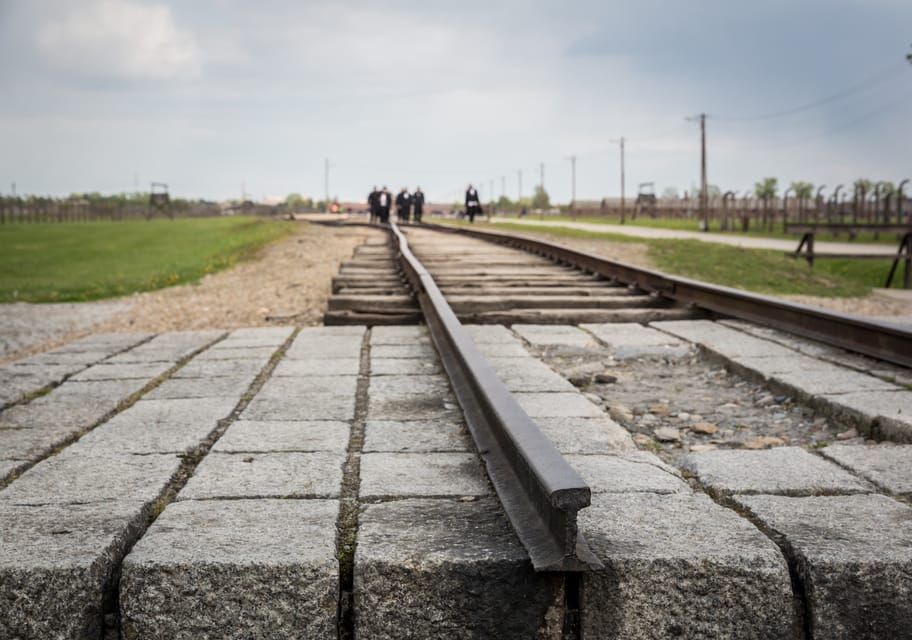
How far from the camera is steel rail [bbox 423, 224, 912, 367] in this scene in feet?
13.2

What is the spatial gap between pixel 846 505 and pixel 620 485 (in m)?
0.55

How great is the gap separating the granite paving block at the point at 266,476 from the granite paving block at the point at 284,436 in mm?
74

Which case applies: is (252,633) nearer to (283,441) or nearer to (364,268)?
(283,441)

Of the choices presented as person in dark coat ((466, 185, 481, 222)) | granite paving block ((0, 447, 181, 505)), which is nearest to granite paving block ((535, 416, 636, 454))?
granite paving block ((0, 447, 181, 505))

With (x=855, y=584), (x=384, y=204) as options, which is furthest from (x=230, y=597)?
(x=384, y=204)

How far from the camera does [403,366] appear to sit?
406 centimetres

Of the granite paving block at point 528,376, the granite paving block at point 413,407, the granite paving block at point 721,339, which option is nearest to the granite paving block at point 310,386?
the granite paving block at point 413,407

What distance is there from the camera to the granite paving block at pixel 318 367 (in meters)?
3.89

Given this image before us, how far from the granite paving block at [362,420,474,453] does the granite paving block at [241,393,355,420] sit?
21cm

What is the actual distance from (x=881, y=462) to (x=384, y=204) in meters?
27.2

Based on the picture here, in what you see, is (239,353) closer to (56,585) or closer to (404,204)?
(56,585)

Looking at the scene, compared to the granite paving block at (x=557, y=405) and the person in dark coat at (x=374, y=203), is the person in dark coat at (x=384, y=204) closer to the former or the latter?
the person in dark coat at (x=374, y=203)

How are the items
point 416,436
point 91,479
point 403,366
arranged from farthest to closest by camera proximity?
point 403,366 < point 416,436 < point 91,479

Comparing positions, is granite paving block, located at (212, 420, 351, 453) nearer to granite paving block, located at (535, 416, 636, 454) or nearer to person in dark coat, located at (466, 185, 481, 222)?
granite paving block, located at (535, 416, 636, 454)
